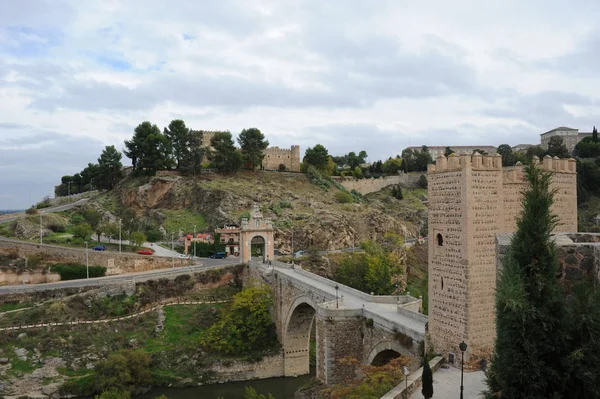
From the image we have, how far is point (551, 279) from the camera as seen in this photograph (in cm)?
741

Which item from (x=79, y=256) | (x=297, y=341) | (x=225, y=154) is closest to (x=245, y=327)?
(x=297, y=341)

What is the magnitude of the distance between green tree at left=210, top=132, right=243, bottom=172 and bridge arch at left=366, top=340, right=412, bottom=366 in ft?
129

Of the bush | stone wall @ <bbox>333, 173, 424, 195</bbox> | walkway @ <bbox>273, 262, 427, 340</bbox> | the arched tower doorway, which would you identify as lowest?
walkway @ <bbox>273, 262, 427, 340</bbox>

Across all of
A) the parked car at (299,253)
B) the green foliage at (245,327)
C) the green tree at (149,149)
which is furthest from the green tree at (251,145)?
the green foliage at (245,327)

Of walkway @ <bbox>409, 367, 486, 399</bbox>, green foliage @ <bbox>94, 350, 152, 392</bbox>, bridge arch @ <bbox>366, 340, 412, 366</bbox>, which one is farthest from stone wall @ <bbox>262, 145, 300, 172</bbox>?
walkway @ <bbox>409, 367, 486, 399</bbox>

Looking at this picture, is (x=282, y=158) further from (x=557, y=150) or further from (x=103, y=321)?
(x=103, y=321)

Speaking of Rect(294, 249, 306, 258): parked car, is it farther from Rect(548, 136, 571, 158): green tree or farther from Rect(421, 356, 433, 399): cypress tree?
Rect(548, 136, 571, 158): green tree

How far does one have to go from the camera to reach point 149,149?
52125 millimetres

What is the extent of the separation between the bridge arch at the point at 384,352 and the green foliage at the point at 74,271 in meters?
23.6

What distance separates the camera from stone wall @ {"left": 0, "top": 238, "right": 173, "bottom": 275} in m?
34.7

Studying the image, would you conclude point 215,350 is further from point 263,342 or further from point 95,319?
point 95,319

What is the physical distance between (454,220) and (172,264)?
26.9 metres

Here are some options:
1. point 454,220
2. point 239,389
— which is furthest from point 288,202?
point 454,220

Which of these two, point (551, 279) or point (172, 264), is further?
point (172, 264)
